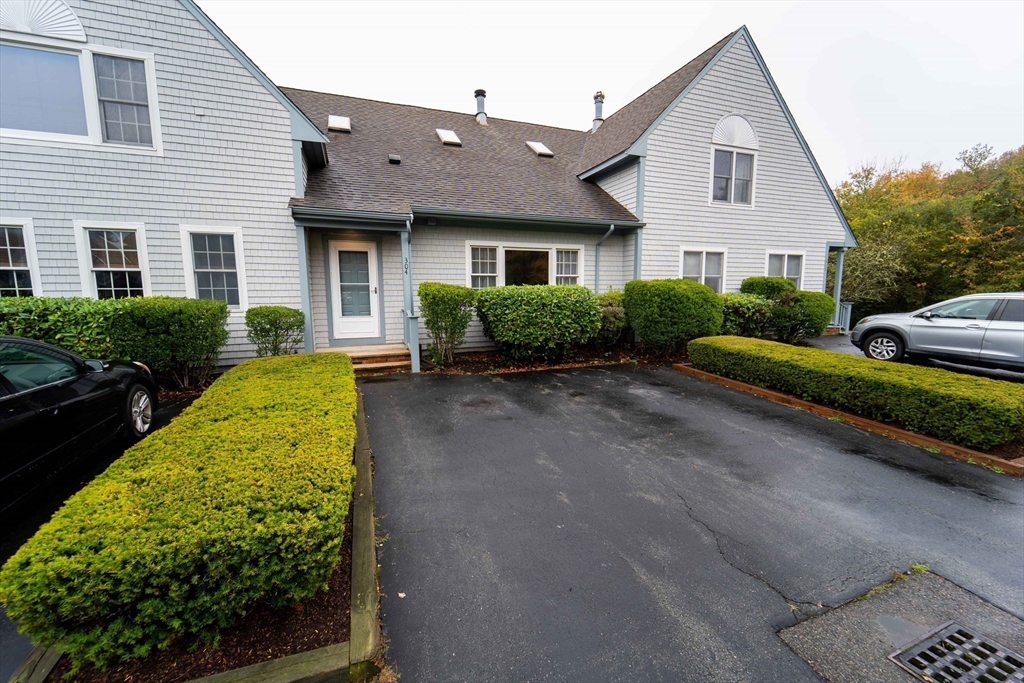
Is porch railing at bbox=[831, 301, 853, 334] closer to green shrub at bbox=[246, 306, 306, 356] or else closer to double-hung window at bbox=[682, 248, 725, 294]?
double-hung window at bbox=[682, 248, 725, 294]

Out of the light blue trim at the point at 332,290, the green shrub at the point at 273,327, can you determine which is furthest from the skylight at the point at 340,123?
the green shrub at the point at 273,327

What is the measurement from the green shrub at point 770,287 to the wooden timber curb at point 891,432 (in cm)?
505

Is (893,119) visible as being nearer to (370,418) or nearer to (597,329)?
(597,329)

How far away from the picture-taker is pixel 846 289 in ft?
58.9

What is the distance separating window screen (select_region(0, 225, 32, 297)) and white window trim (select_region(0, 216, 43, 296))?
0.05 m

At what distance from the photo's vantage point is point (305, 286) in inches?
310

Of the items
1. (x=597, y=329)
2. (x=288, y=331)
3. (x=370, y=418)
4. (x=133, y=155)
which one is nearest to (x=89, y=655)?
(x=370, y=418)

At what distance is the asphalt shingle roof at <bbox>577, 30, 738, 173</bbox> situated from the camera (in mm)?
10844

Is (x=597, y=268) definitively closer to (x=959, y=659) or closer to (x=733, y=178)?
(x=733, y=178)

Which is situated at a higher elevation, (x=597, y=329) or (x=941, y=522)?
(x=597, y=329)

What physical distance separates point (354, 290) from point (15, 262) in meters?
5.31

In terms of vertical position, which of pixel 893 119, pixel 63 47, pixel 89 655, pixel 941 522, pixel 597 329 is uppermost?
pixel 893 119

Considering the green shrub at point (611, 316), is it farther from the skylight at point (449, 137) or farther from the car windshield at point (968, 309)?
the skylight at point (449, 137)

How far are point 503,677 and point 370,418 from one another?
13.5 ft
